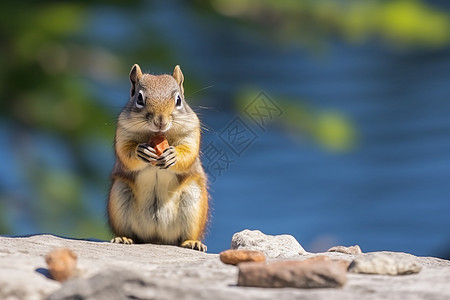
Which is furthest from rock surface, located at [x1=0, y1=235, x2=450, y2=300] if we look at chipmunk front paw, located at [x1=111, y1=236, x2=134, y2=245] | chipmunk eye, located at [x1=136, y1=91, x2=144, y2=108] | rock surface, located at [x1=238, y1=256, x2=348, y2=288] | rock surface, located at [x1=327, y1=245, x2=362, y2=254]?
rock surface, located at [x1=327, y1=245, x2=362, y2=254]

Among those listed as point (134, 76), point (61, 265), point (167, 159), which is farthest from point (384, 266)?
point (134, 76)

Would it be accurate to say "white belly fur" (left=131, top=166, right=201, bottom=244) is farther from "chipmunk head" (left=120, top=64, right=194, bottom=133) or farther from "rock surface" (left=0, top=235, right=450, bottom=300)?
"rock surface" (left=0, top=235, right=450, bottom=300)

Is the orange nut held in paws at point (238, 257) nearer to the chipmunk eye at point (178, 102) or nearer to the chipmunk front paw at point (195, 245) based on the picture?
the chipmunk front paw at point (195, 245)

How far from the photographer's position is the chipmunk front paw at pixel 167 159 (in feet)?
13.4

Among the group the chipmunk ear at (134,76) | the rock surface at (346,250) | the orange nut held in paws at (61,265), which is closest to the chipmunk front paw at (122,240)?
the chipmunk ear at (134,76)

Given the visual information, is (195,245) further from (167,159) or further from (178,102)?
(178,102)

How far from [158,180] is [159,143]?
223 millimetres

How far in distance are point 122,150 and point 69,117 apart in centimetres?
372

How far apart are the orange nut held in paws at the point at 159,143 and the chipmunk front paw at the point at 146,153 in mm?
36

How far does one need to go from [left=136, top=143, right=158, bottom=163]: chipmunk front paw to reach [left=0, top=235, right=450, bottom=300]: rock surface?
566 millimetres

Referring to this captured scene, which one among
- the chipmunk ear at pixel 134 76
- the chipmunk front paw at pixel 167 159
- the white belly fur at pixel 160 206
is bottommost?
the white belly fur at pixel 160 206

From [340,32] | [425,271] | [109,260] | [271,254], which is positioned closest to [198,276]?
[109,260]

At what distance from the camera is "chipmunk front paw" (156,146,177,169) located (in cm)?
408

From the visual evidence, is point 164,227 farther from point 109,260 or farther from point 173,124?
point 109,260
